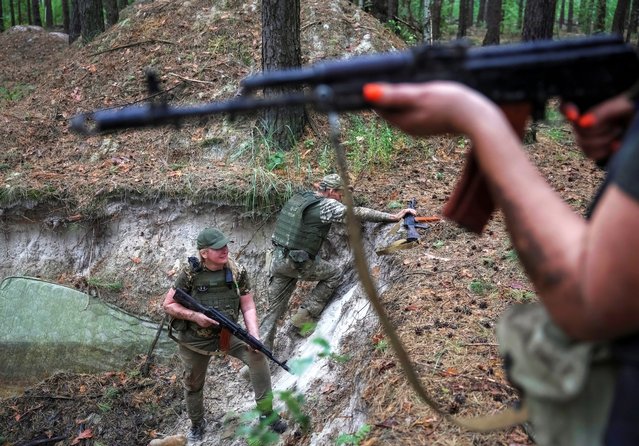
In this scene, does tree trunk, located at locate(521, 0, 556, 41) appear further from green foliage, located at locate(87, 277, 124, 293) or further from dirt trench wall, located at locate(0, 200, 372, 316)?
green foliage, located at locate(87, 277, 124, 293)

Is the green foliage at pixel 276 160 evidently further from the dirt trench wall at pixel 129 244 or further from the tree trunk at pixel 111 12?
the tree trunk at pixel 111 12

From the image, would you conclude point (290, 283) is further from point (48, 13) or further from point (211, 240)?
point (48, 13)

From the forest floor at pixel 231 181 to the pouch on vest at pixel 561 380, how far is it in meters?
0.84

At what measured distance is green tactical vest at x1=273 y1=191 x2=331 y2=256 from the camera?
24.6 ft

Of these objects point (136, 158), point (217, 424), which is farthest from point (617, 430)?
point (136, 158)

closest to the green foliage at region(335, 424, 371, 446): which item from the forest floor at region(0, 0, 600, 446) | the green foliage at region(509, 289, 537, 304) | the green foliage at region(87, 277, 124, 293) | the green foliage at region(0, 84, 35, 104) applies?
the forest floor at region(0, 0, 600, 446)

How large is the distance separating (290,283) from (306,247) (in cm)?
68

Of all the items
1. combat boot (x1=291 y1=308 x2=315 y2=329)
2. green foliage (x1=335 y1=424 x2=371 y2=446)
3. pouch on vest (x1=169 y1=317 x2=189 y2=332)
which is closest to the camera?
green foliage (x1=335 y1=424 x2=371 y2=446)

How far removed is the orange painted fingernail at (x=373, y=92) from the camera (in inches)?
64.9

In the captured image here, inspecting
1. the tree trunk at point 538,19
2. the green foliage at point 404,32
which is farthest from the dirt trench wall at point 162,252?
the green foliage at point 404,32

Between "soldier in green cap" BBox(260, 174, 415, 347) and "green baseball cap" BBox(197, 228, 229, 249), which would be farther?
"soldier in green cap" BBox(260, 174, 415, 347)

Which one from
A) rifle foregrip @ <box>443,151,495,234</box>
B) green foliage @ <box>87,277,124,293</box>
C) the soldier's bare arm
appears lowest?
green foliage @ <box>87,277,124,293</box>

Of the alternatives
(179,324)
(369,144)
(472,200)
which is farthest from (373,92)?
(369,144)

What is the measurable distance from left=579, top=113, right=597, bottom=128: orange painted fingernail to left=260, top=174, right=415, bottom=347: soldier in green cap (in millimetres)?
5268
